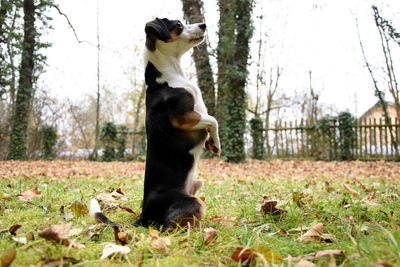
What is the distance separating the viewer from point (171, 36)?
2404mm

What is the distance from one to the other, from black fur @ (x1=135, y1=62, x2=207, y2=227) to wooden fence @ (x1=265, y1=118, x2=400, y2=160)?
13.1 meters

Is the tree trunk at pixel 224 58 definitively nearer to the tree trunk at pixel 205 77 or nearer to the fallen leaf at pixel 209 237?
the tree trunk at pixel 205 77

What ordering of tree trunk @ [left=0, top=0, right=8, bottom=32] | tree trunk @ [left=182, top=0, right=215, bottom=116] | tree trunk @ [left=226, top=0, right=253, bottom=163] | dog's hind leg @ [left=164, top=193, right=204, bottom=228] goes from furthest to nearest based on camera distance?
tree trunk @ [left=182, top=0, right=215, bottom=116] < tree trunk @ [left=226, top=0, right=253, bottom=163] < tree trunk @ [left=0, top=0, right=8, bottom=32] < dog's hind leg @ [left=164, top=193, right=204, bottom=228]

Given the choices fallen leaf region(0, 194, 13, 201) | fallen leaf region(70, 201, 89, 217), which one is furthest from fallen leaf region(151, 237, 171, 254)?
fallen leaf region(0, 194, 13, 201)

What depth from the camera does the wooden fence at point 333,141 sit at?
13016 millimetres

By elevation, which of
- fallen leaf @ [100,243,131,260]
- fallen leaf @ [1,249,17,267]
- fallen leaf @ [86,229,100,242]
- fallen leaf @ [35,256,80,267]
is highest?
fallen leaf @ [1,249,17,267]

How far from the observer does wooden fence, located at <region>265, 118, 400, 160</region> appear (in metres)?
13.0

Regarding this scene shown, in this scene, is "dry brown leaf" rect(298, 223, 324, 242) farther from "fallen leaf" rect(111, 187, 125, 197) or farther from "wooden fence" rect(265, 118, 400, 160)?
"wooden fence" rect(265, 118, 400, 160)

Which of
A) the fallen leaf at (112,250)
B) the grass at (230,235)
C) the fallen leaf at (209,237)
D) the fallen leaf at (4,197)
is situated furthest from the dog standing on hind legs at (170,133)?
the fallen leaf at (4,197)

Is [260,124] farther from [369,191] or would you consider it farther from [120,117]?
[120,117]

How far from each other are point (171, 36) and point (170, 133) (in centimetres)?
90

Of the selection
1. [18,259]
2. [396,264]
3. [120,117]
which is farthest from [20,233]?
[120,117]

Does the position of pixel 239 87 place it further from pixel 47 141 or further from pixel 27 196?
pixel 47 141

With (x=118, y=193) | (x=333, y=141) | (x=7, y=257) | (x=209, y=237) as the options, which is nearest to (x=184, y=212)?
(x=209, y=237)
